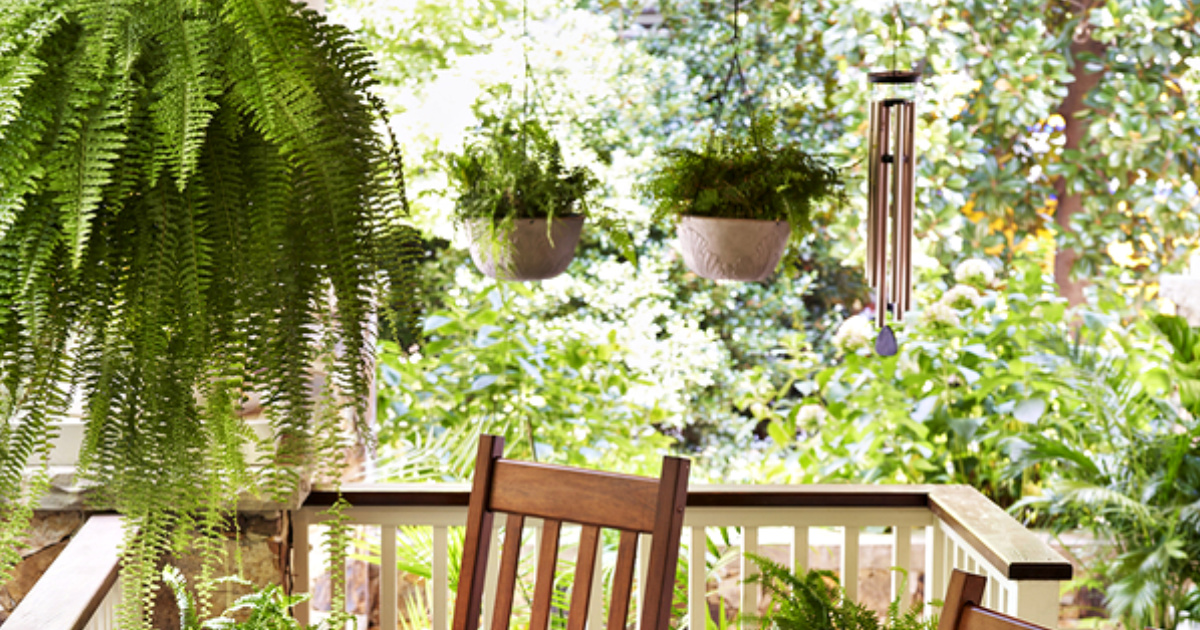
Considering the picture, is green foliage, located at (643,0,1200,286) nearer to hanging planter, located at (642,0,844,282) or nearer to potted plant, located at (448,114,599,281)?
hanging planter, located at (642,0,844,282)

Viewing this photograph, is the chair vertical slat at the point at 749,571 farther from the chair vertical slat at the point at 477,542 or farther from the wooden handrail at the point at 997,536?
the chair vertical slat at the point at 477,542

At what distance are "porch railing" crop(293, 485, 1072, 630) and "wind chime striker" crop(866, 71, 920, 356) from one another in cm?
39

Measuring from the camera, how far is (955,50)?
416 cm

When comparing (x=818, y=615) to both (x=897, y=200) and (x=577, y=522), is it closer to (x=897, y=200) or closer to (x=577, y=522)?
(x=577, y=522)

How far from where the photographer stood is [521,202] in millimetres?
1820

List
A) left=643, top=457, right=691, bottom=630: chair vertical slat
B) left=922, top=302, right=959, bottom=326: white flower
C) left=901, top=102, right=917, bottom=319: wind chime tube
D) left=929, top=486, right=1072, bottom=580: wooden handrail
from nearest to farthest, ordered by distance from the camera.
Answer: left=643, top=457, right=691, bottom=630: chair vertical slat
left=929, top=486, right=1072, bottom=580: wooden handrail
left=901, top=102, right=917, bottom=319: wind chime tube
left=922, top=302, right=959, bottom=326: white flower

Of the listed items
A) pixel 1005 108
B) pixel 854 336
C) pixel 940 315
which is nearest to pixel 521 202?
pixel 854 336

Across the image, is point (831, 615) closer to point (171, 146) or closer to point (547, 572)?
point (547, 572)

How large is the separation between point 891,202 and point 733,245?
545mm

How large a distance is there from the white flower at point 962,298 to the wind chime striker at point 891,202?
943 mm

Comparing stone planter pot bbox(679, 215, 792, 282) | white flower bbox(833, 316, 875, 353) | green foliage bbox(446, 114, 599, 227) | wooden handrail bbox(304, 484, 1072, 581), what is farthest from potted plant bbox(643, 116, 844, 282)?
white flower bbox(833, 316, 875, 353)

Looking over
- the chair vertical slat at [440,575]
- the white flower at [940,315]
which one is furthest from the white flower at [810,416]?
the chair vertical slat at [440,575]

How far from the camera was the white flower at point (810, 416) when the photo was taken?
3.09 metres

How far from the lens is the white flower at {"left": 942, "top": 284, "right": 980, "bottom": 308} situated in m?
3.05
